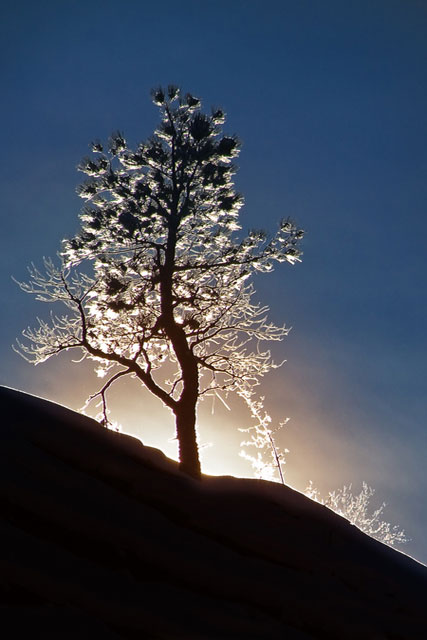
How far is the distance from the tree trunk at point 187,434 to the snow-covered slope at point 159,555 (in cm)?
332

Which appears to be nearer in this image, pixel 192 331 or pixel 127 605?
pixel 127 605

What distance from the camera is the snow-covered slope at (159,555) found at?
562 centimetres

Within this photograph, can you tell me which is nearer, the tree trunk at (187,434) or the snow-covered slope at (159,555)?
the snow-covered slope at (159,555)

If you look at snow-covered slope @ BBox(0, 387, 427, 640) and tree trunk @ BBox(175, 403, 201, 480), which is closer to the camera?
snow-covered slope @ BBox(0, 387, 427, 640)

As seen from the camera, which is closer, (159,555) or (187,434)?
(159,555)

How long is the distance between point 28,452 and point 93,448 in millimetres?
1171

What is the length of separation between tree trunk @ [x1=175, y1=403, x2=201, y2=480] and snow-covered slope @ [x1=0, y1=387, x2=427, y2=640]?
3319 millimetres

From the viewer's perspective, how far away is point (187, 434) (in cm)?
1333

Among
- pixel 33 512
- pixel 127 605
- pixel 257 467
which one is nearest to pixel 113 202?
pixel 257 467

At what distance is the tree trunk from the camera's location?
42.2 ft

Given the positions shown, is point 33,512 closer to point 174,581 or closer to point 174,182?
→ point 174,581

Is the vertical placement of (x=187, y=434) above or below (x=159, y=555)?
above

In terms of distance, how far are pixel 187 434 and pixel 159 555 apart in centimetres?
663

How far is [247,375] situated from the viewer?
1611 cm
